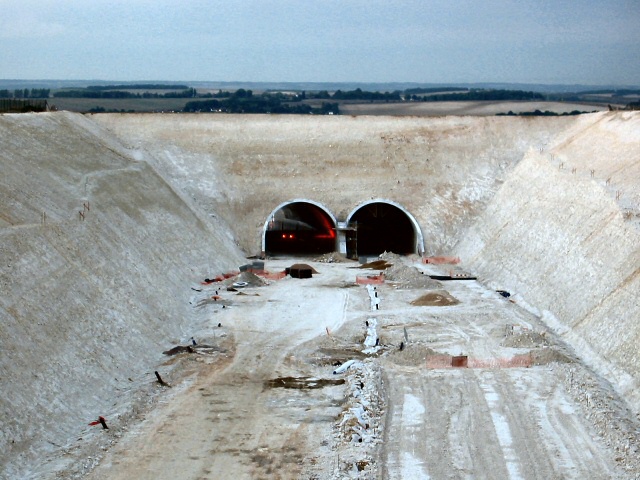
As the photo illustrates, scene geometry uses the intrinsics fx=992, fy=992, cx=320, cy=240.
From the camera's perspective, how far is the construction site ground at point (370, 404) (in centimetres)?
2470

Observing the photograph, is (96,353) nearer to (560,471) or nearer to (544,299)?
(560,471)

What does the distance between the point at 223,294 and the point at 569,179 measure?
1852cm

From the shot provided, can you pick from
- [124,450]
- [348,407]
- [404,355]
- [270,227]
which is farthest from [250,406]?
[270,227]

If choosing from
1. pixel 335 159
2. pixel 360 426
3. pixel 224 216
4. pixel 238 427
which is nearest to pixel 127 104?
pixel 335 159

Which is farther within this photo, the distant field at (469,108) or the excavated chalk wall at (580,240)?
the distant field at (469,108)

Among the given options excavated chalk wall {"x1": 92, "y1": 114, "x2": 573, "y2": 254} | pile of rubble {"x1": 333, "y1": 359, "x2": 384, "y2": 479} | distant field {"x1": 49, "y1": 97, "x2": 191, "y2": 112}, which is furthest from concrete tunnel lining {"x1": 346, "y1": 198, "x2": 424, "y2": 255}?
distant field {"x1": 49, "y1": 97, "x2": 191, "y2": 112}

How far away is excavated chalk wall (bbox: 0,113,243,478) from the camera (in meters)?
26.8

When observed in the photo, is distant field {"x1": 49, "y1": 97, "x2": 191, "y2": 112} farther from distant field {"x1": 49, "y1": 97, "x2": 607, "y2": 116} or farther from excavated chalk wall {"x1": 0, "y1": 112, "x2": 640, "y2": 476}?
excavated chalk wall {"x1": 0, "y1": 112, "x2": 640, "y2": 476}

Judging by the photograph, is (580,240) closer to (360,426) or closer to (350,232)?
(350,232)

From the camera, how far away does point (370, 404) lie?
95.3ft

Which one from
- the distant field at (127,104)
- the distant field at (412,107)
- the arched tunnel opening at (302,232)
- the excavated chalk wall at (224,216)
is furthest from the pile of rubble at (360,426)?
the distant field at (127,104)

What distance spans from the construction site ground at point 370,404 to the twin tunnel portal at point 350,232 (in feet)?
47.9

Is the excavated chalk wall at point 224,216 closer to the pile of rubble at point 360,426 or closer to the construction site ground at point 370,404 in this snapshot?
the construction site ground at point 370,404

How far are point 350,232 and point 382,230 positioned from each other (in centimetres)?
608
